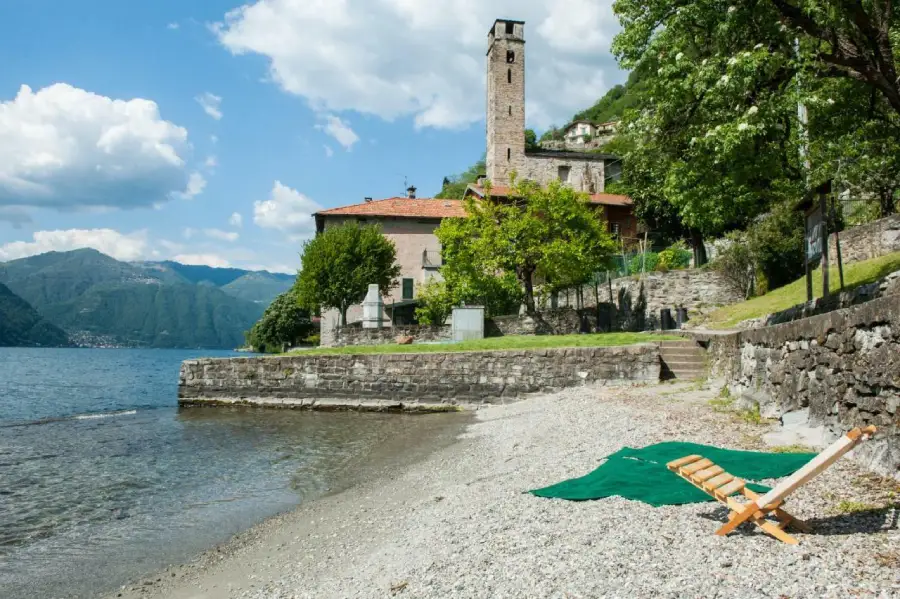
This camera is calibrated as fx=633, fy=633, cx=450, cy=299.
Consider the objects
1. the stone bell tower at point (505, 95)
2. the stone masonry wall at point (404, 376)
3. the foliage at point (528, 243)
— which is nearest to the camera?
the stone masonry wall at point (404, 376)

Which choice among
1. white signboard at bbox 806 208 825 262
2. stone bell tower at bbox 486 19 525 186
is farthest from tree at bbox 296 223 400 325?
white signboard at bbox 806 208 825 262

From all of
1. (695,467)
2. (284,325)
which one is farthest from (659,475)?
(284,325)

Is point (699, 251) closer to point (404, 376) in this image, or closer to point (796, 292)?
point (796, 292)

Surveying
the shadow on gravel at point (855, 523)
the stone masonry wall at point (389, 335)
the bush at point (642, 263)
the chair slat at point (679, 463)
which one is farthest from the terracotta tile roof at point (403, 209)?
the shadow on gravel at point (855, 523)

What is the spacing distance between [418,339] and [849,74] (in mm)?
19908

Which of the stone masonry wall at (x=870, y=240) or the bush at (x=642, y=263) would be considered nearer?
the stone masonry wall at (x=870, y=240)

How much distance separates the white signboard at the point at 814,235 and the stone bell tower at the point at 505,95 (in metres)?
47.7

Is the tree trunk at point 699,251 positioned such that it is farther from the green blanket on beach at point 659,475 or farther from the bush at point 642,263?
the green blanket on beach at point 659,475

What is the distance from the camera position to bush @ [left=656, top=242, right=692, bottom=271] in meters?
31.0

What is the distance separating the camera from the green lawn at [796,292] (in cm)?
1702

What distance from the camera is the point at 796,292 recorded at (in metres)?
21.3

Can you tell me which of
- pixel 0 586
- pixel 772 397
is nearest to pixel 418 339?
pixel 772 397

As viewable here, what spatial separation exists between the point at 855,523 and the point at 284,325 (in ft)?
225

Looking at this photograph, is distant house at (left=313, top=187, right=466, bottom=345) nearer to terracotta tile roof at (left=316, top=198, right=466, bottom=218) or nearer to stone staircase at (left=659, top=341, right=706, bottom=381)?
terracotta tile roof at (left=316, top=198, right=466, bottom=218)
